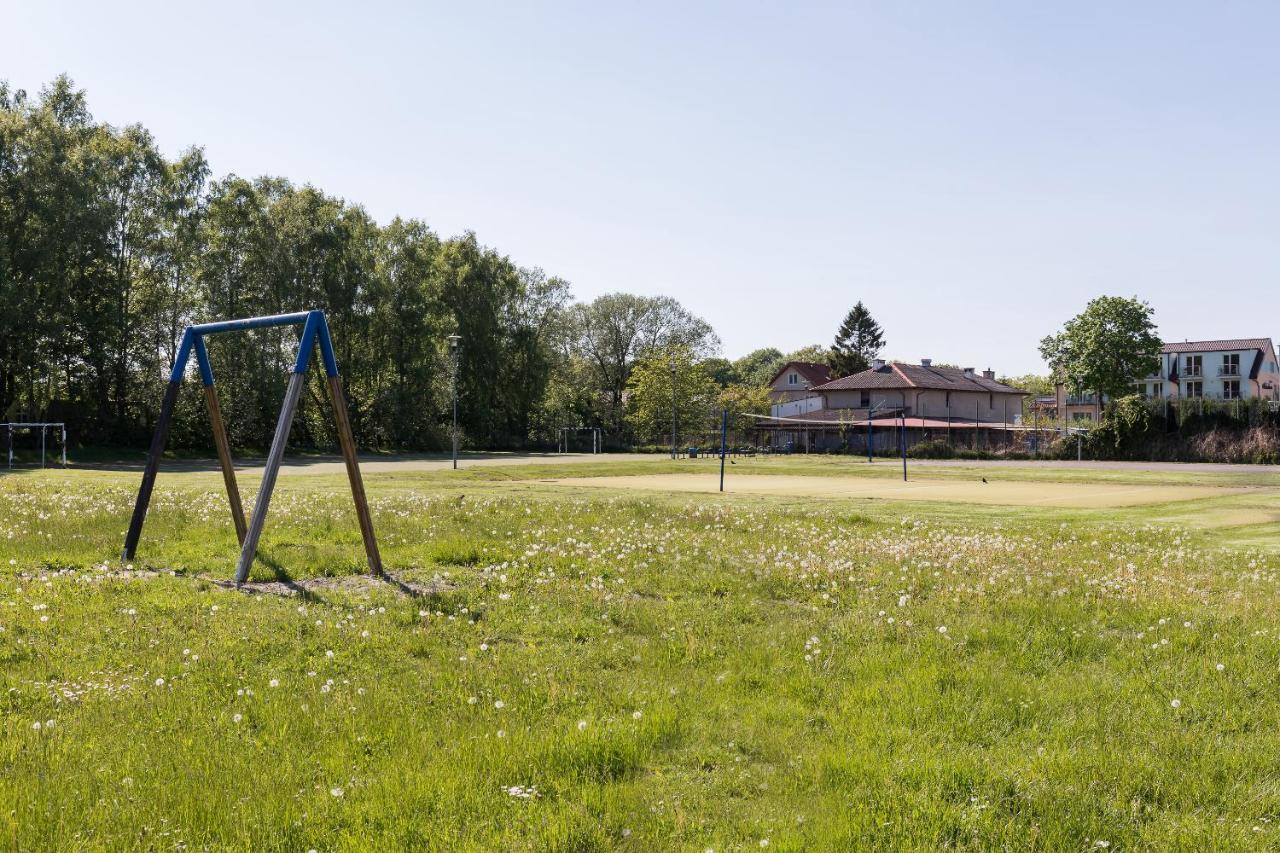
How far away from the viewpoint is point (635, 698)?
6.53 meters

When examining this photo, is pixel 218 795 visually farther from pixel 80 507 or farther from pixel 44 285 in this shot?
pixel 44 285

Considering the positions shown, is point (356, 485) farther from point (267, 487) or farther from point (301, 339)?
point (301, 339)

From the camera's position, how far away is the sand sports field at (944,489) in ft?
94.1

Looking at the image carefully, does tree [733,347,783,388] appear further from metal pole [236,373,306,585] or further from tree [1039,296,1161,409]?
metal pole [236,373,306,585]

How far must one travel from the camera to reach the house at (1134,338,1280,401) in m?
126

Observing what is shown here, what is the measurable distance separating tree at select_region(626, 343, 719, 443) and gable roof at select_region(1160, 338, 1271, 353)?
74665 mm

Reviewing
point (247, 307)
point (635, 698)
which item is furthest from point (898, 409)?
point (635, 698)

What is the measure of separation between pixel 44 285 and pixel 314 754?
63756 mm

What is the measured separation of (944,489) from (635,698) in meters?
29.9

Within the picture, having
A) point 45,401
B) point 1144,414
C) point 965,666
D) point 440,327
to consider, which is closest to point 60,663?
point 965,666

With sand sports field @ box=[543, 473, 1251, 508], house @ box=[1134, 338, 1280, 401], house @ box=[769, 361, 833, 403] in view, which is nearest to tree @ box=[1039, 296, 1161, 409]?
house @ box=[1134, 338, 1280, 401]

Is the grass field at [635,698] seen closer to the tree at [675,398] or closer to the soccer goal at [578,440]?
the tree at [675,398]

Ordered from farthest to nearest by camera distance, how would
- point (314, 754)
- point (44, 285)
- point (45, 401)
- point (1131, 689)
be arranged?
point (45, 401), point (44, 285), point (1131, 689), point (314, 754)

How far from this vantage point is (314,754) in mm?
5480
